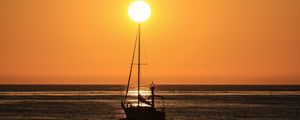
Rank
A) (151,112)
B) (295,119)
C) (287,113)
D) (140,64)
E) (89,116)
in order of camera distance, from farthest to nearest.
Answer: (287,113), (89,116), (295,119), (140,64), (151,112)

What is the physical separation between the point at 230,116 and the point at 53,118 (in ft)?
84.1

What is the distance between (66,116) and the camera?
309 ft

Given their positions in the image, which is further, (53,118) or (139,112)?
(53,118)

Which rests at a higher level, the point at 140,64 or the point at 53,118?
the point at 140,64

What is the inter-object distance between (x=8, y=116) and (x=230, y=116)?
31944mm

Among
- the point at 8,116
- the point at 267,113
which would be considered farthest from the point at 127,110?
the point at 267,113

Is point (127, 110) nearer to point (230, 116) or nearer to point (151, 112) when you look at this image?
point (151, 112)

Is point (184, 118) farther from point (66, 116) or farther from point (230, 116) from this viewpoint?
point (66, 116)

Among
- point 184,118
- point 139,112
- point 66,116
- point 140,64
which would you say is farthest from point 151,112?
point 66,116

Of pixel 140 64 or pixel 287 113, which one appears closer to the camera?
pixel 140 64

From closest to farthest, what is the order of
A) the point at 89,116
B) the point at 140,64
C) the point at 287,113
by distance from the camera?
the point at 140,64, the point at 89,116, the point at 287,113

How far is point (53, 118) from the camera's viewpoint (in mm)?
89375

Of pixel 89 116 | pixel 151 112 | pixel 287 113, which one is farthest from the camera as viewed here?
pixel 287 113

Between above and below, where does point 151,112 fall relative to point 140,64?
below
